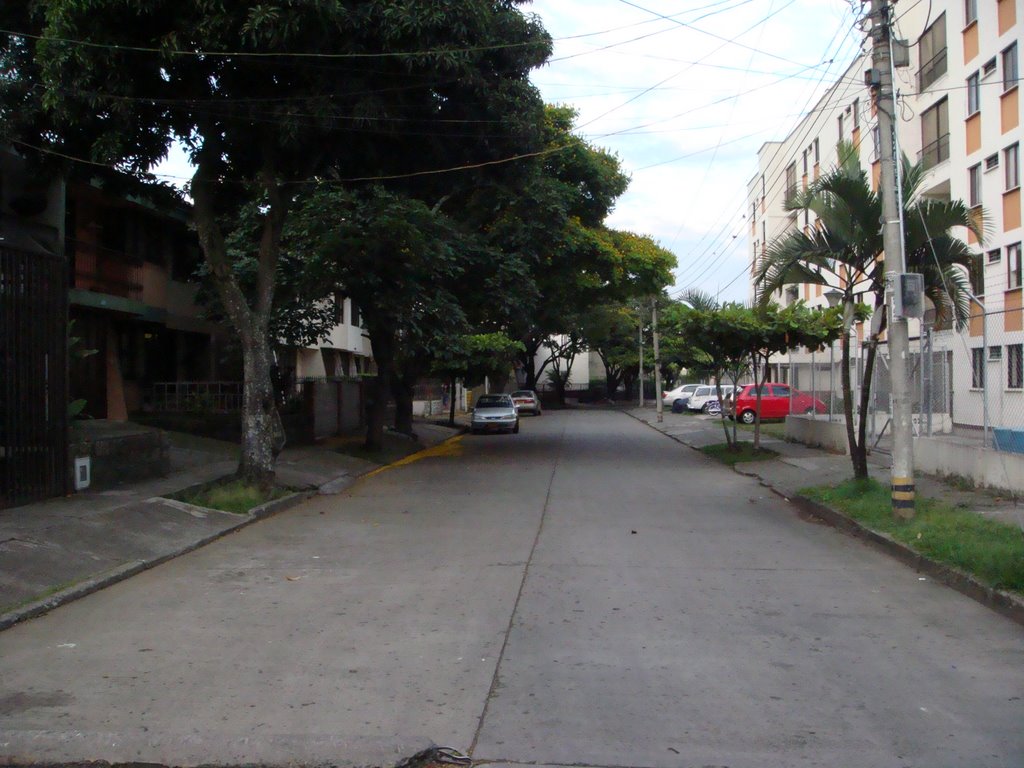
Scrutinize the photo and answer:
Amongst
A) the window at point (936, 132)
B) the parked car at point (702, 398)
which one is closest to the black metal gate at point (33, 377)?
the window at point (936, 132)

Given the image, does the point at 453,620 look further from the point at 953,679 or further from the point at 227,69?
the point at 227,69

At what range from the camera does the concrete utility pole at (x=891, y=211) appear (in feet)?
40.7

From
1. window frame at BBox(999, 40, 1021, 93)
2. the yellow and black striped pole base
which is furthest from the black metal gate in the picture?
window frame at BBox(999, 40, 1021, 93)

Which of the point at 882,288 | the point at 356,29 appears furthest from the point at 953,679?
the point at 356,29

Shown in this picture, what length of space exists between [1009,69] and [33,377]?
76.6 ft

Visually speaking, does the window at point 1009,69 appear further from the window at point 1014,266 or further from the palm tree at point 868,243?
the palm tree at point 868,243

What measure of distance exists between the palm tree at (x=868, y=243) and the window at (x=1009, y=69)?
11917 mm

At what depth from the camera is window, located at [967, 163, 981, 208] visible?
26203 millimetres

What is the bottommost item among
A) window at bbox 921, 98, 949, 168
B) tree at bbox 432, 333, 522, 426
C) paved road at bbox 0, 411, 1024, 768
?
paved road at bbox 0, 411, 1024, 768

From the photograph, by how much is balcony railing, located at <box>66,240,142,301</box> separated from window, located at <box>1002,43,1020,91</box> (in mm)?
21629

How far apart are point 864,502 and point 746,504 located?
101 inches

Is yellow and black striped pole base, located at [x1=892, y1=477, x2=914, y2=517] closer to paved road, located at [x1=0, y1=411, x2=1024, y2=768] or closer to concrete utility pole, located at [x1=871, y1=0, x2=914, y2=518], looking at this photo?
concrete utility pole, located at [x1=871, y1=0, x2=914, y2=518]

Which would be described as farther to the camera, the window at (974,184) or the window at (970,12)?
the window at (974,184)

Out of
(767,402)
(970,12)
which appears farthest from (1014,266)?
(767,402)
